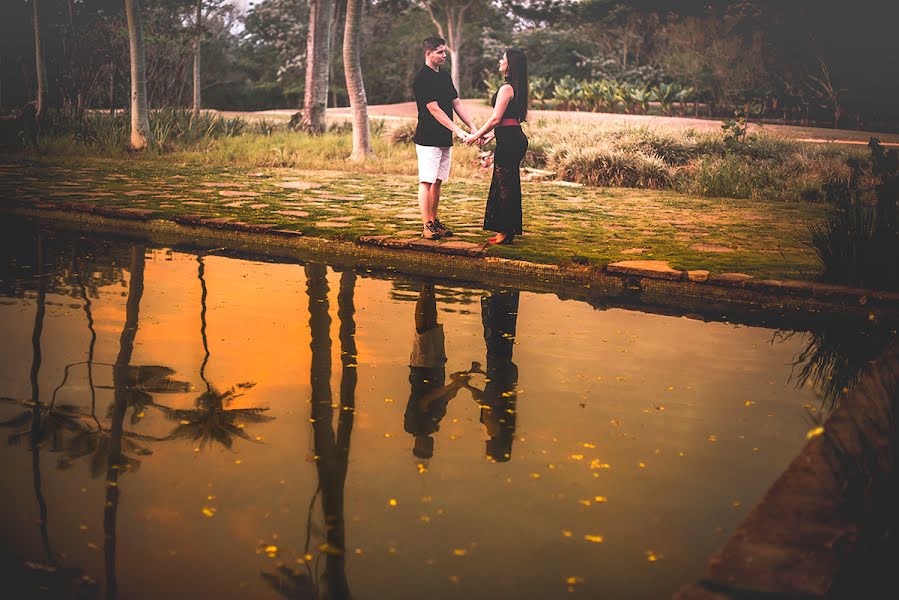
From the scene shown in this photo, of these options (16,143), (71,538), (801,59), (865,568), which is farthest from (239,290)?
(801,59)

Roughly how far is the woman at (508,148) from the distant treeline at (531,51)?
11915mm

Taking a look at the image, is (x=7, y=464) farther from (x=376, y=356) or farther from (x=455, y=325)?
(x=455, y=325)

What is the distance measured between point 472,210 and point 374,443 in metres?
7.82

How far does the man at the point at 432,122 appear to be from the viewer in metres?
8.43

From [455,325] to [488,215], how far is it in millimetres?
2829

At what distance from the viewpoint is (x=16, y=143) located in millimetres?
19078

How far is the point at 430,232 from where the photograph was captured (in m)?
8.58

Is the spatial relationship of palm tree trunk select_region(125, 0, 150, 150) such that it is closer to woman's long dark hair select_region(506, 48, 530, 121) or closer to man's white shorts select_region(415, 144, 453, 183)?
man's white shorts select_region(415, 144, 453, 183)

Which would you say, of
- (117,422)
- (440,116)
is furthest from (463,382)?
(440,116)

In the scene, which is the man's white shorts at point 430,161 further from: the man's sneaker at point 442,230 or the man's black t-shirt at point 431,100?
the man's sneaker at point 442,230

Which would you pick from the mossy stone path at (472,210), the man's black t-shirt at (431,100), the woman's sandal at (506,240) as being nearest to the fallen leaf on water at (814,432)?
the mossy stone path at (472,210)

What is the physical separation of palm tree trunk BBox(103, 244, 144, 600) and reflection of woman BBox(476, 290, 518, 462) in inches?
53.2

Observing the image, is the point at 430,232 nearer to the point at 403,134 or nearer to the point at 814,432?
the point at 814,432

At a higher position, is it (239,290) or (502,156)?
(502,156)
